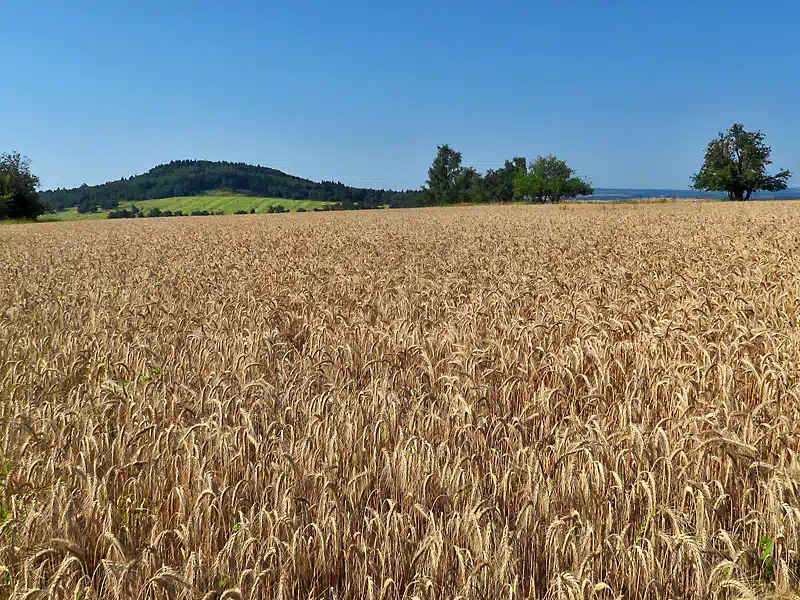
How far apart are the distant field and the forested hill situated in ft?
22.8

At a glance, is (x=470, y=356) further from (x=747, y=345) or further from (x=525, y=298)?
(x=525, y=298)

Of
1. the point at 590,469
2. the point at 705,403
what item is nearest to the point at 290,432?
the point at 590,469

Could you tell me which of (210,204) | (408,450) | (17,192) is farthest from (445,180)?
(408,450)

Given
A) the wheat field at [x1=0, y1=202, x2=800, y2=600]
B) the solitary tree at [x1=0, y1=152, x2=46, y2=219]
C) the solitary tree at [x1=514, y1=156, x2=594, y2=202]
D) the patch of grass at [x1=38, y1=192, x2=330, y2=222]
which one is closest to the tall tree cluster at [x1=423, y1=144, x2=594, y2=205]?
the solitary tree at [x1=514, y1=156, x2=594, y2=202]

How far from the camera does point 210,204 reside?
4783 inches

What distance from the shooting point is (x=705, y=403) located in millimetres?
4082

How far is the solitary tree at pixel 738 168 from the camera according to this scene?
297ft

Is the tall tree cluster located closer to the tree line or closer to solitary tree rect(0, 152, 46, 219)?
the tree line

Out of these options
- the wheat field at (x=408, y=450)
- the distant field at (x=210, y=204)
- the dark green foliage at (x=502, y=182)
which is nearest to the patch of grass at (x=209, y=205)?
the distant field at (x=210, y=204)

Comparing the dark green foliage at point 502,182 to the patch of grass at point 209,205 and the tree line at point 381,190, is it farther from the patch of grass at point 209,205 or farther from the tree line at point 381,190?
the patch of grass at point 209,205

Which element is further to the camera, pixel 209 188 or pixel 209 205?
pixel 209 188

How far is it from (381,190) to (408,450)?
512ft

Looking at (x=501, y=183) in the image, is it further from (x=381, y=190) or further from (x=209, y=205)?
(x=209, y=205)

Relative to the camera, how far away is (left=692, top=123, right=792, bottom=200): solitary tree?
90.6 m
